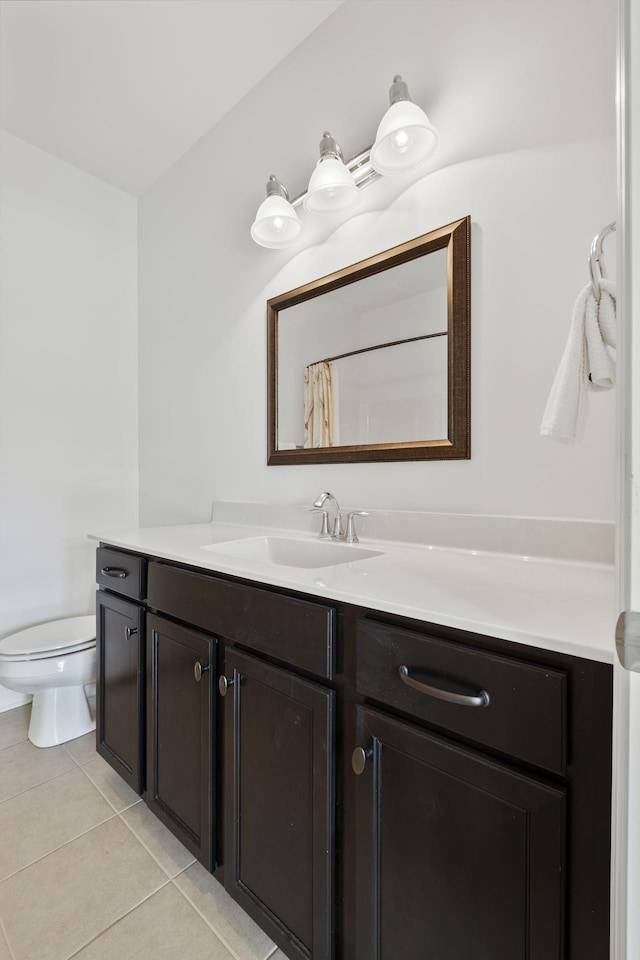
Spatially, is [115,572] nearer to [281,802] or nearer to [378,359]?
[281,802]

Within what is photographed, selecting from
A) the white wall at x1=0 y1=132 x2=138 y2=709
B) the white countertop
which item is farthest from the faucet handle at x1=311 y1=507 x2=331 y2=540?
the white wall at x1=0 y1=132 x2=138 y2=709

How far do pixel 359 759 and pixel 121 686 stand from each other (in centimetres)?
102

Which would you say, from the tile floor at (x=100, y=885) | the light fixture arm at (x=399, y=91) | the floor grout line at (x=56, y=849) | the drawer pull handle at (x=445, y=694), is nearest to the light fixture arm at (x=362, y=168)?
the light fixture arm at (x=399, y=91)

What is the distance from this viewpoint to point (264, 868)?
3.19ft

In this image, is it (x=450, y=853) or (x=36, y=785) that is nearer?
(x=450, y=853)

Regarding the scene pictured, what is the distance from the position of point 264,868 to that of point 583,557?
1.00m

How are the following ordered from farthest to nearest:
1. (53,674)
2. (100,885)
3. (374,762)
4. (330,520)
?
(53,674) → (330,520) → (100,885) → (374,762)

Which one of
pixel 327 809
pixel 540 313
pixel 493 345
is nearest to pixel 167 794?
pixel 327 809

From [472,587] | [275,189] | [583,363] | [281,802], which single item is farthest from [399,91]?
Answer: [281,802]

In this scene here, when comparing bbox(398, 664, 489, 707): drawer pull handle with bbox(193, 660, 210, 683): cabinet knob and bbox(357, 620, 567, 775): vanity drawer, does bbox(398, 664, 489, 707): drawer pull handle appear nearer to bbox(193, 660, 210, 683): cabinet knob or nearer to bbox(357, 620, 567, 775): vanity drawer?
bbox(357, 620, 567, 775): vanity drawer

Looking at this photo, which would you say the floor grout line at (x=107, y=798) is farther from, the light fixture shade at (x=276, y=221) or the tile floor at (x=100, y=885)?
the light fixture shade at (x=276, y=221)

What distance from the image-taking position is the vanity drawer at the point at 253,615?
0.86 metres

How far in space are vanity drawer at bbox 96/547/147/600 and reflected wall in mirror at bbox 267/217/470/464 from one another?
0.66 metres

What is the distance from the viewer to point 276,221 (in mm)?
1650
